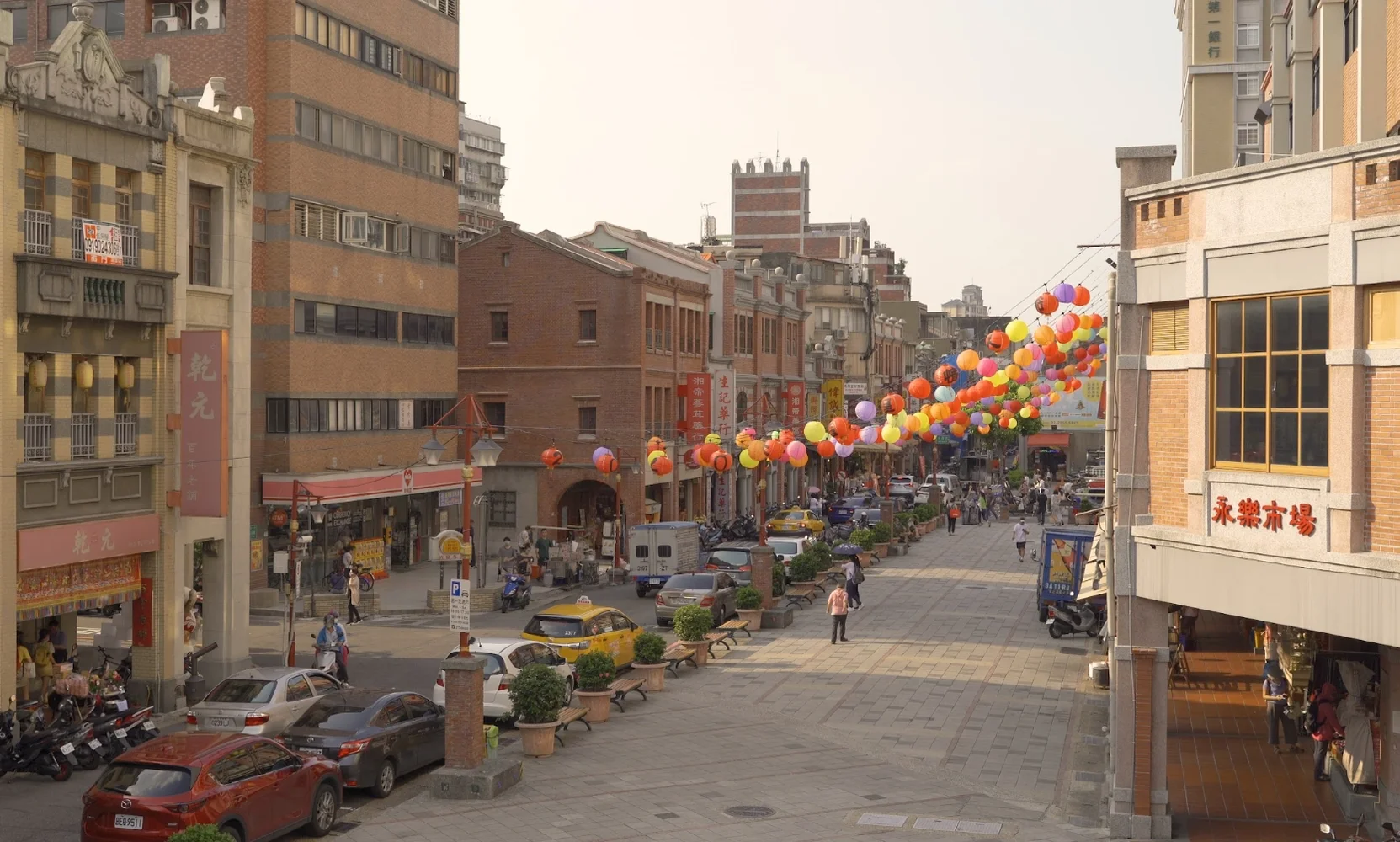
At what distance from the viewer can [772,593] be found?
1511 inches

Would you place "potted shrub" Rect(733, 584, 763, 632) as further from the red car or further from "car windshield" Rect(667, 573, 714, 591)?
the red car

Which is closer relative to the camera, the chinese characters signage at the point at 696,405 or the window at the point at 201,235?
the window at the point at 201,235

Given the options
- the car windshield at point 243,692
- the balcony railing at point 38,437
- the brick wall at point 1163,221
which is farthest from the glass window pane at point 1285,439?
the balcony railing at point 38,437

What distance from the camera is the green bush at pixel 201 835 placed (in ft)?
49.2

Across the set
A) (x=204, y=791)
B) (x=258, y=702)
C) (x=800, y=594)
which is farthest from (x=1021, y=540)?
(x=204, y=791)

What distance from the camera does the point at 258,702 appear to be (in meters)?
21.8

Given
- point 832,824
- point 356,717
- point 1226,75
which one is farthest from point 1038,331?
point 1226,75

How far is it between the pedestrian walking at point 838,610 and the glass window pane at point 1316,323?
1833 centimetres

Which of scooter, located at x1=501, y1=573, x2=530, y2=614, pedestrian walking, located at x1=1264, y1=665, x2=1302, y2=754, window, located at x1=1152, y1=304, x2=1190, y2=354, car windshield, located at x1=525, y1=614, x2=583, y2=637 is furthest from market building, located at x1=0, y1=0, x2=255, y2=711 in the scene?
pedestrian walking, located at x1=1264, y1=665, x2=1302, y2=754

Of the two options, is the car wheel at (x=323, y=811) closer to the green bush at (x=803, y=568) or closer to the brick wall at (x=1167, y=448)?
the brick wall at (x=1167, y=448)

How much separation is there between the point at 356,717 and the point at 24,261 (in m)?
9.64

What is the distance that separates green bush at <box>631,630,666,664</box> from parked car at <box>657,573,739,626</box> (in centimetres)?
781

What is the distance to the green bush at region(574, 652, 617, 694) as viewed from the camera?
25.0m

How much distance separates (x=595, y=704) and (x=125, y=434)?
9941 millimetres
